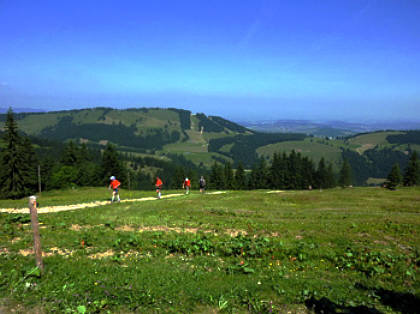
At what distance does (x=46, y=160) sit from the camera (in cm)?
8975

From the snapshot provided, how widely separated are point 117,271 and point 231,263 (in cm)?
476

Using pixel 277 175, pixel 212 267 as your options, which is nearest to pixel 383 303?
pixel 212 267

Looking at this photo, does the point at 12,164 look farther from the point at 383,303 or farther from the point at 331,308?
the point at 383,303

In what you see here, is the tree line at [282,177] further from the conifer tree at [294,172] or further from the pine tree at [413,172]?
the pine tree at [413,172]

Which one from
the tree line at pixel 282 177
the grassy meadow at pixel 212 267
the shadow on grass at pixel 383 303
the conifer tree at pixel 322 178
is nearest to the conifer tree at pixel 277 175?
the tree line at pixel 282 177

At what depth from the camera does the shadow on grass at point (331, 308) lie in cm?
816

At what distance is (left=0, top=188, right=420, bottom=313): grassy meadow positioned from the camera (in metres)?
8.42

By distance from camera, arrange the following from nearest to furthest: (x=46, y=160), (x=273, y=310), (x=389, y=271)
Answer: (x=273, y=310), (x=389, y=271), (x=46, y=160)

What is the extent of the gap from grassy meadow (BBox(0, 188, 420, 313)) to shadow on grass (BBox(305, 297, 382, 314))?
0.03m

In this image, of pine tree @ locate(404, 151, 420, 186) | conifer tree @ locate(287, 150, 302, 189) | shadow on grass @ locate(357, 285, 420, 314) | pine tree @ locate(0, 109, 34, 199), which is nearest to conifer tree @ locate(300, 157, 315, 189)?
conifer tree @ locate(287, 150, 302, 189)

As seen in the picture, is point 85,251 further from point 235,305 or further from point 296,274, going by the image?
point 296,274

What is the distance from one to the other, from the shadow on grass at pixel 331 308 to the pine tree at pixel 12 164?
223 feet

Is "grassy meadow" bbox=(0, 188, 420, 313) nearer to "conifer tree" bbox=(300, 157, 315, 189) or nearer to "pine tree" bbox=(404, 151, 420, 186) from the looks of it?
"pine tree" bbox=(404, 151, 420, 186)

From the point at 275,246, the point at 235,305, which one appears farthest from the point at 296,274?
the point at 235,305
